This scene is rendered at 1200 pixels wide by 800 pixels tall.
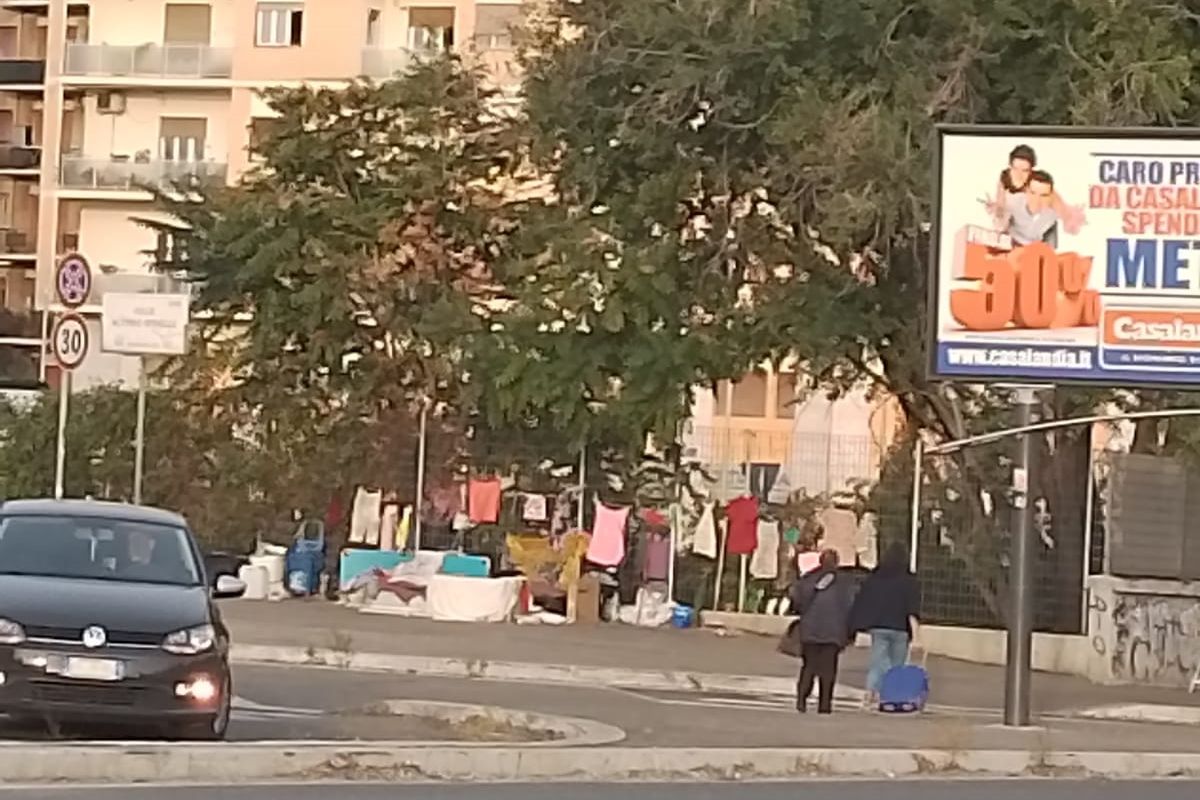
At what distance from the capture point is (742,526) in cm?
3266

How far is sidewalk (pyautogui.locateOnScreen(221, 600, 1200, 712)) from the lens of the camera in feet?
87.3

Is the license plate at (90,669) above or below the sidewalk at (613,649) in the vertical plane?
above

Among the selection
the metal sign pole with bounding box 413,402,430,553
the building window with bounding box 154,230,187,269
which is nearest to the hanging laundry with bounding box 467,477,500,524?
the metal sign pole with bounding box 413,402,430,553

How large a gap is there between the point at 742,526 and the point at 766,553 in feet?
1.76

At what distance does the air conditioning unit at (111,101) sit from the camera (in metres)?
68.6

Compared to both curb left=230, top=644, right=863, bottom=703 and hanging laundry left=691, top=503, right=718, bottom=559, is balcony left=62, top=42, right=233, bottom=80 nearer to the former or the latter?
hanging laundry left=691, top=503, right=718, bottom=559

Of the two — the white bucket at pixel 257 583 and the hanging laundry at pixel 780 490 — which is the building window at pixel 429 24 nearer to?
the white bucket at pixel 257 583

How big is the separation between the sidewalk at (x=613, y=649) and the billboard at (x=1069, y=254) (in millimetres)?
4650

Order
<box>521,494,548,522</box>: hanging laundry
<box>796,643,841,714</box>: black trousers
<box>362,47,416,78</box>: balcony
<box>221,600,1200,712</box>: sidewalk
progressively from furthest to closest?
1. <box>362,47,416,78</box>: balcony
2. <box>521,494,548,522</box>: hanging laundry
3. <box>221,600,1200,712</box>: sidewalk
4. <box>796,643,841,714</box>: black trousers

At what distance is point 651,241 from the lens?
30734mm

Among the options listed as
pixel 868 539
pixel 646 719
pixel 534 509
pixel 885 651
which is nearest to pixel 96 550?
pixel 646 719

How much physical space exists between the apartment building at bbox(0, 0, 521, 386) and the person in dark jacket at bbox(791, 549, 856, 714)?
131 ft

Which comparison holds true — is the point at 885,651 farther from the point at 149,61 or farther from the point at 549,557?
the point at 149,61

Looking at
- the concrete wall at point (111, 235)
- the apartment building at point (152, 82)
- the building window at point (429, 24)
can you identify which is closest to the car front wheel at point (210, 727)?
the apartment building at point (152, 82)
